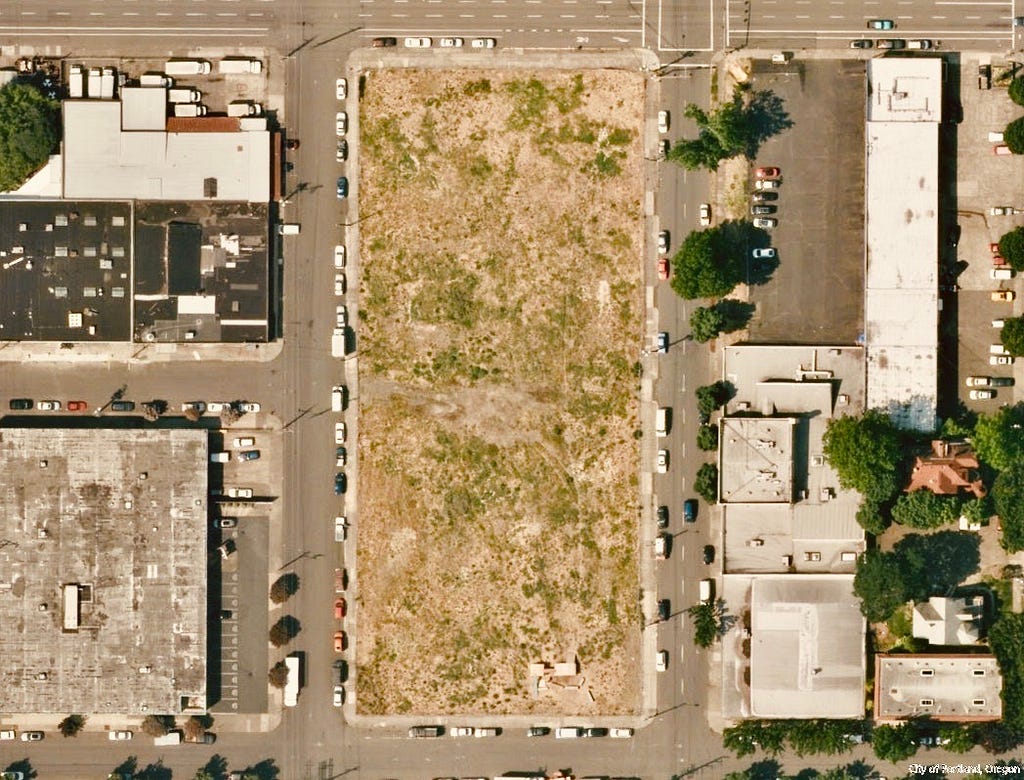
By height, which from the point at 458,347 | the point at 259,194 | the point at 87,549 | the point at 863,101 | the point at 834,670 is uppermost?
the point at 863,101

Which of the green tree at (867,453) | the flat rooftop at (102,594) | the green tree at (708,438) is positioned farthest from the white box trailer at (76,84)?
the green tree at (867,453)

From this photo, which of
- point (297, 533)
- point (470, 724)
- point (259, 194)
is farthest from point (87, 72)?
point (470, 724)

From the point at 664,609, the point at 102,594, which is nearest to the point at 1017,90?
the point at 664,609

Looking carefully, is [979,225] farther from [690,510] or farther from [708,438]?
[690,510]

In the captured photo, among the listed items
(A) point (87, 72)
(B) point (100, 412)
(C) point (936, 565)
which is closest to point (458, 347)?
(B) point (100, 412)

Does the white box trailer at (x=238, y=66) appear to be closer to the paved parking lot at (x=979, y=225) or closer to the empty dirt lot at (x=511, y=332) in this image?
the empty dirt lot at (x=511, y=332)

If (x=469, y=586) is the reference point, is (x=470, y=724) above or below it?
below

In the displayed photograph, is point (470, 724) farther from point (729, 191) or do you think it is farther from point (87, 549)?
point (729, 191)
